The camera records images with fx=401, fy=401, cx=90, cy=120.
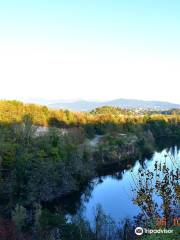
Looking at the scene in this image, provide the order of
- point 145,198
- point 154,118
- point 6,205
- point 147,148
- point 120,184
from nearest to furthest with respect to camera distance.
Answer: point 145,198 < point 6,205 < point 120,184 < point 147,148 < point 154,118

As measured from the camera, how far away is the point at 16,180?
39844 millimetres

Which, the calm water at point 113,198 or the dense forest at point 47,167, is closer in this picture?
the dense forest at point 47,167

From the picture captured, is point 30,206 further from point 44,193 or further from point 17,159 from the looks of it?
point 17,159

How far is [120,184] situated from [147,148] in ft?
96.6

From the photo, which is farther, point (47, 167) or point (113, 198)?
point (47, 167)

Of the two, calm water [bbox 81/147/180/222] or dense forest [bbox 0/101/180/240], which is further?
calm water [bbox 81/147/180/222]

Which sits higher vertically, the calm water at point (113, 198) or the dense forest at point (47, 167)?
the dense forest at point (47, 167)

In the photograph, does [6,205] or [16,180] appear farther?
[16,180]

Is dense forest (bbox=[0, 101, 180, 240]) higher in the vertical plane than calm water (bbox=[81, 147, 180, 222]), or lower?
higher

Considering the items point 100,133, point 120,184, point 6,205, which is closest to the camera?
point 6,205

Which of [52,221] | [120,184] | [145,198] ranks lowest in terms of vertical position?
[120,184]

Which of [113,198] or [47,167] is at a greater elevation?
[47,167]

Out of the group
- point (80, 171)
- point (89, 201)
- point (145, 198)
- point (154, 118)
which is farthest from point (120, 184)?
point (154, 118)

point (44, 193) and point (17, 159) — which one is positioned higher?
point (17, 159)
